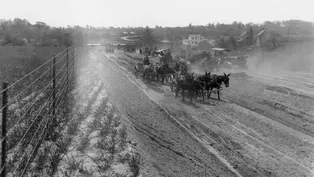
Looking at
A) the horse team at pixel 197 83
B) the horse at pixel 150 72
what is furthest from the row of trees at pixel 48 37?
the horse team at pixel 197 83

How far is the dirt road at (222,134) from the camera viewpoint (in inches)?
361

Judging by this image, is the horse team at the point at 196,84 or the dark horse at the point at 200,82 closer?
the horse team at the point at 196,84

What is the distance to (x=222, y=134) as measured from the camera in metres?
12.5

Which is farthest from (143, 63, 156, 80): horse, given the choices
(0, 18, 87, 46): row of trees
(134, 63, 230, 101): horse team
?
(0, 18, 87, 46): row of trees

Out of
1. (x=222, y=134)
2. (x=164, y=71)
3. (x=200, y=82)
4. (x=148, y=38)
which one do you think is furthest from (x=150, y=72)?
(x=148, y=38)

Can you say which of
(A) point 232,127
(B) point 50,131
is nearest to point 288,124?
(A) point 232,127

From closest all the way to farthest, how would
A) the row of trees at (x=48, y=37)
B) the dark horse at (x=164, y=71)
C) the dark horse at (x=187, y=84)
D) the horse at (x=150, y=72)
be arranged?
the dark horse at (x=187, y=84), the dark horse at (x=164, y=71), the horse at (x=150, y=72), the row of trees at (x=48, y=37)

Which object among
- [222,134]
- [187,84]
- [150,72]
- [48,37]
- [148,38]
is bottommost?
[222,134]

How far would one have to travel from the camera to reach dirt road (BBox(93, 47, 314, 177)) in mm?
9172

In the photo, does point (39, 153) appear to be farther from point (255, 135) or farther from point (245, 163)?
point (255, 135)

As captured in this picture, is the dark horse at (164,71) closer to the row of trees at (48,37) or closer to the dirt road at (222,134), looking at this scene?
the dirt road at (222,134)

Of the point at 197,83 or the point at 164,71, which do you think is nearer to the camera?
the point at 197,83

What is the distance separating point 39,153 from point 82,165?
1.11m

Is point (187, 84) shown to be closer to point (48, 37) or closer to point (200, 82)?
point (200, 82)
